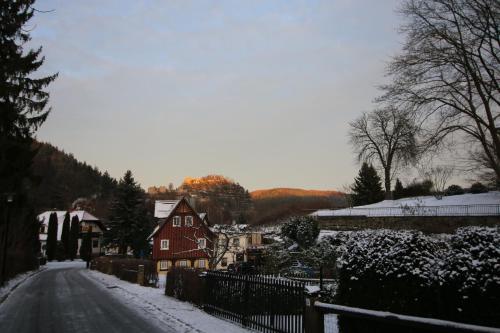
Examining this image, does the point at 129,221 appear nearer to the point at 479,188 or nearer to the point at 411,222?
the point at 411,222

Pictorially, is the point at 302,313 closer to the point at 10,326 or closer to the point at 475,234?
the point at 475,234

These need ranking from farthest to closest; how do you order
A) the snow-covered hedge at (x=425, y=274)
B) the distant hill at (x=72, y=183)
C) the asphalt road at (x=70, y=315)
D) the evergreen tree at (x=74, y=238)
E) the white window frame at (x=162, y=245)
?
the distant hill at (x=72, y=183), the evergreen tree at (x=74, y=238), the white window frame at (x=162, y=245), the asphalt road at (x=70, y=315), the snow-covered hedge at (x=425, y=274)

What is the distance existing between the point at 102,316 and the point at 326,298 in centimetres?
788

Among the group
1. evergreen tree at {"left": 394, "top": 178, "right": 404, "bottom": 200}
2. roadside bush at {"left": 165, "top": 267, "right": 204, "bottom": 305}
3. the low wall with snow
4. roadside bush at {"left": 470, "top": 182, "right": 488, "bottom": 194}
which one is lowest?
roadside bush at {"left": 165, "top": 267, "right": 204, "bottom": 305}

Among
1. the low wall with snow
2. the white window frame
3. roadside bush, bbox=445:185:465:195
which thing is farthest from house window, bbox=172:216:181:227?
roadside bush, bbox=445:185:465:195

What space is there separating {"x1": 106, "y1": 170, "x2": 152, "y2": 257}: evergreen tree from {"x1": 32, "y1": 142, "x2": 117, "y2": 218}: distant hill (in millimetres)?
71240

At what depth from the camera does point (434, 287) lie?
20.4 ft

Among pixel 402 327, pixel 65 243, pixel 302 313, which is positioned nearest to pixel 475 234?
pixel 402 327

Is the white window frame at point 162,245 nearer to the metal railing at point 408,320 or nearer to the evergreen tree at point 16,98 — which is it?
the evergreen tree at point 16,98

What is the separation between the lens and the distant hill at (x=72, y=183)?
120 m

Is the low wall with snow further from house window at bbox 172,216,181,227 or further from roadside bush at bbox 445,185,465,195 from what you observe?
house window at bbox 172,216,181,227

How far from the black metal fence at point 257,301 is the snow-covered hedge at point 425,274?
5.23 ft

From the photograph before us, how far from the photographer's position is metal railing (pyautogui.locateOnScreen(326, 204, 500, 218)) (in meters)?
29.7

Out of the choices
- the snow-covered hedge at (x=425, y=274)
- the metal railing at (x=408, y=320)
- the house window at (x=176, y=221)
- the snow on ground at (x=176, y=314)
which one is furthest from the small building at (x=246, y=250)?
the metal railing at (x=408, y=320)
